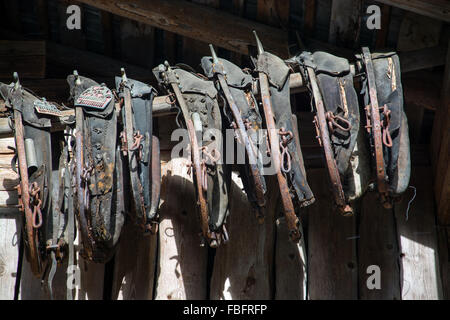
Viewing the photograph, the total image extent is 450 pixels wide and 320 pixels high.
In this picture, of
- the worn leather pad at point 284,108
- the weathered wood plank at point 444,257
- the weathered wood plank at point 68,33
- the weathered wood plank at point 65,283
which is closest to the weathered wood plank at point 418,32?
the worn leather pad at point 284,108

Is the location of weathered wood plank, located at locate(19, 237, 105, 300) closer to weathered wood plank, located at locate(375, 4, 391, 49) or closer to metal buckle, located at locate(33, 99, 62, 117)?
metal buckle, located at locate(33, 99, 62, 117)

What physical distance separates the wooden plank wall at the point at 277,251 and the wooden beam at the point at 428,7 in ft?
0.82

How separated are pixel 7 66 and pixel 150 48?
810 mm

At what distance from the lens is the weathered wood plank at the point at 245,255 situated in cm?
451

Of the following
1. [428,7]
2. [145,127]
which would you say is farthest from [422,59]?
[145,127]

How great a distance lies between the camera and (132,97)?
4.39m

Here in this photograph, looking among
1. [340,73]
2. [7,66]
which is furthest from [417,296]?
[7,66]

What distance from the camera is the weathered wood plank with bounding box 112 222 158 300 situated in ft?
14.8

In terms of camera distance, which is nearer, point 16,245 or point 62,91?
point 16,245

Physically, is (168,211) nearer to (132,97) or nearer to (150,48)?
(132,97)

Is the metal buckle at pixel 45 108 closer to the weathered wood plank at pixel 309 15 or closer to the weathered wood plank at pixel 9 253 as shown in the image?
the weathered wood plank at pixel 9 253

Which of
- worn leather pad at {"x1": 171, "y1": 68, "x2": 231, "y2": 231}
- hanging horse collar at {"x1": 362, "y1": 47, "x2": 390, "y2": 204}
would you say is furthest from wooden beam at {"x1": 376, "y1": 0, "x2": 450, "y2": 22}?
worn leather pad at {"x1": 171, "y1": 68, "x2": 231, "y2": 231}

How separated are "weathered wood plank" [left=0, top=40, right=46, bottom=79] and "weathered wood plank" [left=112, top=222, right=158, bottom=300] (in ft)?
3.73
